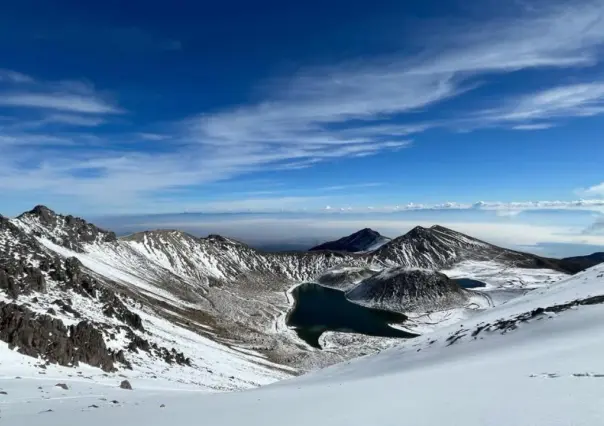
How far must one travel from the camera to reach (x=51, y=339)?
129ft

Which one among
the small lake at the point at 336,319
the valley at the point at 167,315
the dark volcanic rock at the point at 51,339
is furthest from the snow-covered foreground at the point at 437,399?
the small lake at the point at 336,319

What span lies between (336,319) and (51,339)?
4993 inches

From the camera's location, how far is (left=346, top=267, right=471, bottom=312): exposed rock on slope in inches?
6949

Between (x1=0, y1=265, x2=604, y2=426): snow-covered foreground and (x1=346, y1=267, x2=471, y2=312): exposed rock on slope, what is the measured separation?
5963 inches

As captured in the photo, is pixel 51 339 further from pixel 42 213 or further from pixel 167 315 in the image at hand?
pixel 42 213

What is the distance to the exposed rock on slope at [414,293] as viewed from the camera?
176 metres

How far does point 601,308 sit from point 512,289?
188m

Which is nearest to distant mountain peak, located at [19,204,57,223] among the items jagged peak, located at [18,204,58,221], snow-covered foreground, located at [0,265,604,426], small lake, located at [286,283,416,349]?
jagged peak, located at [18,204,58,221]

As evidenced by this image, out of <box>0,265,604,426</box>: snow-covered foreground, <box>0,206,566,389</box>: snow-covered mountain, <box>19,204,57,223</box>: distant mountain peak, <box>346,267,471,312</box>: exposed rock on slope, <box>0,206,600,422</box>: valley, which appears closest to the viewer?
<box>0,265,604,426</box>: snow-covered foreground

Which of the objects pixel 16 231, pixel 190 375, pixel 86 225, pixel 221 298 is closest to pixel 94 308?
pixel 190 375

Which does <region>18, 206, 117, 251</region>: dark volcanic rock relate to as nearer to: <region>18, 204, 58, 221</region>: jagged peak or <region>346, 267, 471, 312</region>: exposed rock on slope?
<region>18, 204, 58, 221</region>: jagged peak

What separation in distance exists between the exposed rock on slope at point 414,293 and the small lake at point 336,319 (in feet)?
25.9

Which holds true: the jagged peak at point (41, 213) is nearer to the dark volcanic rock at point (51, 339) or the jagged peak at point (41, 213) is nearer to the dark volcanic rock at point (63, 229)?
the dark volcanic rock at point (63, 229)

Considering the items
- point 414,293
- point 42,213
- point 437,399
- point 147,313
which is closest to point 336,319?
point 414,293
